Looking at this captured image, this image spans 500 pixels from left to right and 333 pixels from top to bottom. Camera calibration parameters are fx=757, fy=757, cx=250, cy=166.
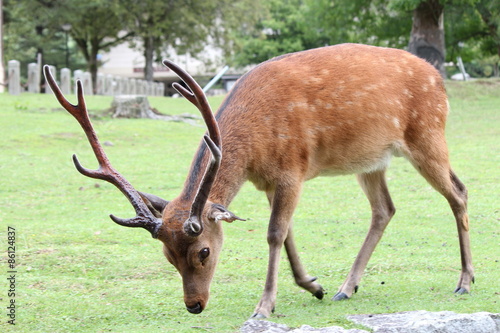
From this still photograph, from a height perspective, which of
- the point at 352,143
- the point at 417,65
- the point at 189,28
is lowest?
the point at 189,28

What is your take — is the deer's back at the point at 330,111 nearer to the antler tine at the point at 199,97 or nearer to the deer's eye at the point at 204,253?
the antler tine at the point at 199,97

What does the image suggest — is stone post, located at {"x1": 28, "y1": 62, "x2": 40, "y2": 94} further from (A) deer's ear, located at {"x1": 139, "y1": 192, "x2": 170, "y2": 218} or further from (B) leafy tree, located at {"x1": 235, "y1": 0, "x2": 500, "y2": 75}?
(A) deer's ear, located at {"x1": 139, "y1": 192, "x2": 170, "y2": 218}

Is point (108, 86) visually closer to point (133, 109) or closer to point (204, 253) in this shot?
point (133, 109)

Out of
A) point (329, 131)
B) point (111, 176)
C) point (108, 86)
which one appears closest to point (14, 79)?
point (108, 86)

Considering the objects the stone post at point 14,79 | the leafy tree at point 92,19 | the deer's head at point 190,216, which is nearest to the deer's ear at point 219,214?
the deer's head at point 190,216

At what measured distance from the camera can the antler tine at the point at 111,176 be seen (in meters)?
4.61

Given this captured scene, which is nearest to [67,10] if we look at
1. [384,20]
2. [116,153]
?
[384,20]

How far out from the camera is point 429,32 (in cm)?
2206

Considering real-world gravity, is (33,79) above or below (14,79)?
below

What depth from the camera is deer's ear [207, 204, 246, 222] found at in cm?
477

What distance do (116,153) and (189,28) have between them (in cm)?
2899

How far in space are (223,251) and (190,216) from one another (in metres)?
2.67

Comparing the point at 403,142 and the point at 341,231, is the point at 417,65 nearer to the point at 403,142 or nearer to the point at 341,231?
the point at 403,142

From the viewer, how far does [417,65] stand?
631 centimetres
